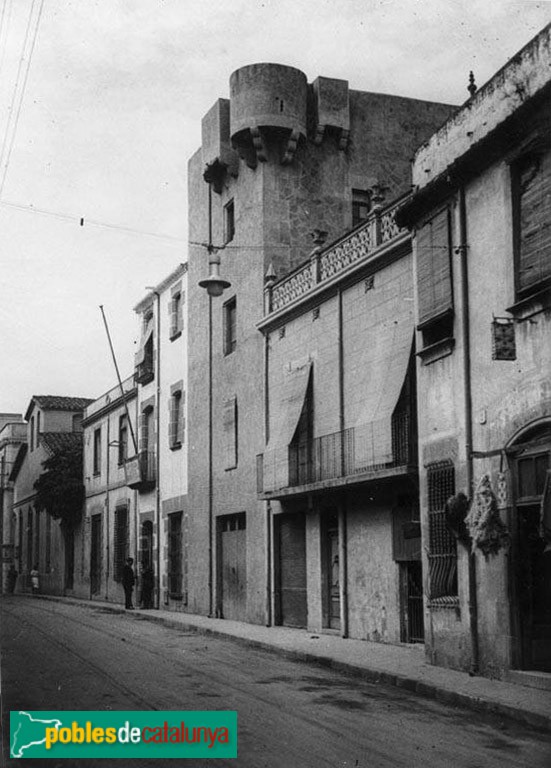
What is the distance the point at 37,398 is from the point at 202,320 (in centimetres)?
2276

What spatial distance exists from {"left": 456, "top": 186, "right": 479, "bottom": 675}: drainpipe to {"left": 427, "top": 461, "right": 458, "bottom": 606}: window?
535 mm

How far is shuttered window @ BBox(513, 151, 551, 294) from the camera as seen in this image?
1233 cm

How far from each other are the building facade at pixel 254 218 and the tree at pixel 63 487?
15.9m

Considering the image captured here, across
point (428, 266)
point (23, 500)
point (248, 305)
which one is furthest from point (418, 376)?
point (23, 500)

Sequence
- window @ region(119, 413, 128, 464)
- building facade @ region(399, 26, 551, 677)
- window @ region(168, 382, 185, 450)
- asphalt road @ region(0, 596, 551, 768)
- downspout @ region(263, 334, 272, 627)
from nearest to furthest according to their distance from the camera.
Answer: asphalt road @ region(0, 596, 551, 768)
building facade @ region(399, 26, 551, 677)
downspout @ region(263, 334, 272, 627)
window @ region(168, 382, 185, 450)
window @ region(119, 413, 128, 464)

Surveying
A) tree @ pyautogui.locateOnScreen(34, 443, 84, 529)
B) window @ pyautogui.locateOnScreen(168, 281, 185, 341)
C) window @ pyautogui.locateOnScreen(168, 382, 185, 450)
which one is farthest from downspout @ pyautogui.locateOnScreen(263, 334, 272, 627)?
tree @ pyautogui.locateOnScreen(34, 443, 84, 529)

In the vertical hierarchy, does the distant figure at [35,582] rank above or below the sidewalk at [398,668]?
below

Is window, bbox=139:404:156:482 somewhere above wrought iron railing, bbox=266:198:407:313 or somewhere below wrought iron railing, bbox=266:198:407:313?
below

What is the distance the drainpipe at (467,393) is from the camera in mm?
13414

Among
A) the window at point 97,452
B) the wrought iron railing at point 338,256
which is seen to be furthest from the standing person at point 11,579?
the wrought iron railing at point 338,256

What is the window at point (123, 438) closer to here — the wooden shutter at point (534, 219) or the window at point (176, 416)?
the window at point (176, 416)

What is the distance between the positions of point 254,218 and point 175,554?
10882 mm

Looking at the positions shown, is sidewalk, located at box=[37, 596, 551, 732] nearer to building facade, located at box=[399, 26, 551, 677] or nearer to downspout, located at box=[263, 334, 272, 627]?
downspout, located at box=[263, 334, 272, 627]

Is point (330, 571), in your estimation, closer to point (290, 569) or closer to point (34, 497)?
point (290, 569)
